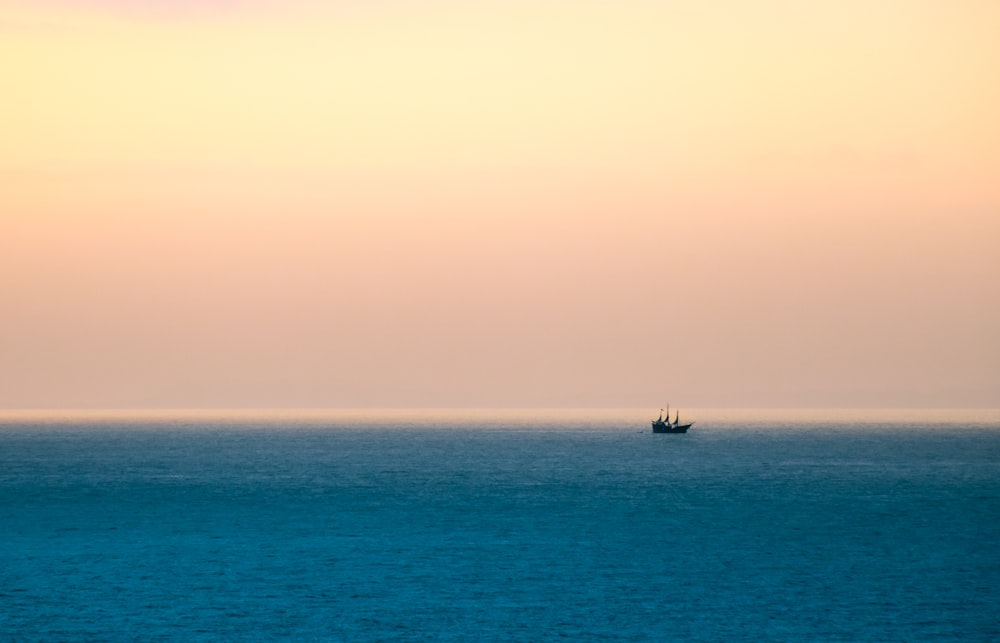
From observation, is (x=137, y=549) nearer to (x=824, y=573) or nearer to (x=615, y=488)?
(x=824, y=573)

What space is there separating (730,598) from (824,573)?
11.0m

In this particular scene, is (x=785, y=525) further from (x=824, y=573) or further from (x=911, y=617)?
(x=911, y=617)

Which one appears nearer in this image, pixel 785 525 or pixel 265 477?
pixel 785 525

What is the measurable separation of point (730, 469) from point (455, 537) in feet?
322

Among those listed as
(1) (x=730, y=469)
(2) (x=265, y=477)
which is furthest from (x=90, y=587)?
(1) (x=730, y=469)

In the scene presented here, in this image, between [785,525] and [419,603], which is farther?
[785,525]

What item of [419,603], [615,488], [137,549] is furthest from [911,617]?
[615,488]

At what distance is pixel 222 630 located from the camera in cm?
5950

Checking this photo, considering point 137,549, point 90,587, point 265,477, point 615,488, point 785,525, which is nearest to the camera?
point 90,587

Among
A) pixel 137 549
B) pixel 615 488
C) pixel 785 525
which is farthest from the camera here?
pixel 615 488

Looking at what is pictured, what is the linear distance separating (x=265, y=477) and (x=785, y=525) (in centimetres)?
8281

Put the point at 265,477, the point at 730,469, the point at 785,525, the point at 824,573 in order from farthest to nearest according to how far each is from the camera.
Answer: the point at 730,469
the point at 265,477
the point at 785,525
the point at 824,573

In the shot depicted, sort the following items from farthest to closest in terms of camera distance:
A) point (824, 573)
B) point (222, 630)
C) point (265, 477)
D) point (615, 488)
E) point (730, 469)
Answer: point (730, 469) → point (265, 477) → point (615, 488) → point (824, 573) → point (222, 630)

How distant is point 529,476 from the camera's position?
165250mm
